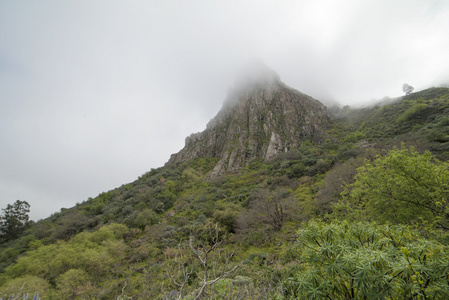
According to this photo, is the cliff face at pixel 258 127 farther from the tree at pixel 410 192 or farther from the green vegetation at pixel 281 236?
the tree at pixel 410 192

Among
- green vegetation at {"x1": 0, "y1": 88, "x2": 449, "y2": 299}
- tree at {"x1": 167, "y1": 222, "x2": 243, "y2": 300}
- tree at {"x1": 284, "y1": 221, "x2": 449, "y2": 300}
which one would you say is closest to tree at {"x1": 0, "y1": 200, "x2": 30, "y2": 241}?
green vegetation at {"x1": 0, "y1": 88, "x2": 449, "y2": 299}

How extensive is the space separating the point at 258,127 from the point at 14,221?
7311cm

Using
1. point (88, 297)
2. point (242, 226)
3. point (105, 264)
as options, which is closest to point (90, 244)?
point (105, 264)

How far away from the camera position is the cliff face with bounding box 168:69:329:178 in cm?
5397

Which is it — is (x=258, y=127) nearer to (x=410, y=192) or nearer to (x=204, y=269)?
(x=204, y=269)

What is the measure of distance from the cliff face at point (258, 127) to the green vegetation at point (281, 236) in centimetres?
536

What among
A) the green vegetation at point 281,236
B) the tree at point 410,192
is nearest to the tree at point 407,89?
the green vegetation at point 281,236

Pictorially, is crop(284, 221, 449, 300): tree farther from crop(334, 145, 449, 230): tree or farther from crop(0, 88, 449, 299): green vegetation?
crop(334, 145, 449, 230): tree

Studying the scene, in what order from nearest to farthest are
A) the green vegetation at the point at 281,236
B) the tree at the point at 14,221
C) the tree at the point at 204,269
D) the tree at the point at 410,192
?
1. the tree at the point at 204,269
2. the green vegetation at the point at 281,236
3. the tree at the point at 410,192
4. the tree at the point at 14,221

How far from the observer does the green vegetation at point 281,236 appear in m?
3.14

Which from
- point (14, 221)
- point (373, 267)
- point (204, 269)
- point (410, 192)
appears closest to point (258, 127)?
point (204, 269)

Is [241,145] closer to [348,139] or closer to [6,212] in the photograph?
[348,139]

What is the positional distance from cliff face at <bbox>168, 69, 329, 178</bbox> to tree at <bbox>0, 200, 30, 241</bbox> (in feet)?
151

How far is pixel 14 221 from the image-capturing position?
152 feet
